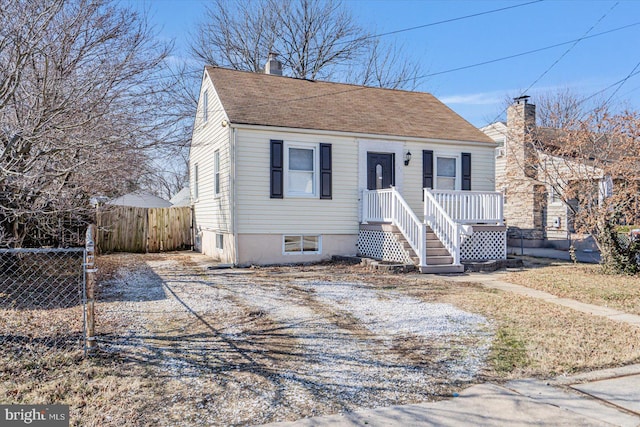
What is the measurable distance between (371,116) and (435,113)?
287 centimetres

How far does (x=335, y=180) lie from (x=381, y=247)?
7.47 ft

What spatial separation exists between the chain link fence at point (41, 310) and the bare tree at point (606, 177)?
10.5m

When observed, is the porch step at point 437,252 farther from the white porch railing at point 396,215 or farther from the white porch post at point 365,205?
the white porch post at point 365,205

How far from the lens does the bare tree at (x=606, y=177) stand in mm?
10258

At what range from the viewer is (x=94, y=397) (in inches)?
144

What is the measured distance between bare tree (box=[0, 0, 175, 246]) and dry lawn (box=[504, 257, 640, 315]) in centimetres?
762

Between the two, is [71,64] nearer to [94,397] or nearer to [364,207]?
[94,397]

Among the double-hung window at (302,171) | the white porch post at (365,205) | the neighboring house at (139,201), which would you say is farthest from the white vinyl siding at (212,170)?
the white porch post at (365,205)

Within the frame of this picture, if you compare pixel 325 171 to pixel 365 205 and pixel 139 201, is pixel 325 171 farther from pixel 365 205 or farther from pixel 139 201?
pixel 139 201

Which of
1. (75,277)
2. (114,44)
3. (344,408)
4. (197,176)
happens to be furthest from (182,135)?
(197,176)

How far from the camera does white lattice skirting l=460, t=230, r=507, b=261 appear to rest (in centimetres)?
1230

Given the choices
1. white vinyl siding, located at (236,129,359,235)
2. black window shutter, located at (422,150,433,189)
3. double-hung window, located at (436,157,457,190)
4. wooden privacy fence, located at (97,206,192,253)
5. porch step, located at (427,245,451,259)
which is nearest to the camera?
porch step, located at (427,245,451,259)

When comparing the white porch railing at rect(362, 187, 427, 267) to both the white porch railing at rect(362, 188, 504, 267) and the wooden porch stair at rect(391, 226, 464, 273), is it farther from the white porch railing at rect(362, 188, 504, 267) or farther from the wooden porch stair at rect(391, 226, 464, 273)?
the wooden porch stair at rect(391, 226, 464, 273)

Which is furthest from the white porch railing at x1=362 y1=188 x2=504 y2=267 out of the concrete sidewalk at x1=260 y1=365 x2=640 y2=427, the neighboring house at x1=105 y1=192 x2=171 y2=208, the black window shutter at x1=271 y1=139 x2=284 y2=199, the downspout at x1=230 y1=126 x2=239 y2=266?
the neighboring house at x1=105 y1=192 x2=171 y2=208
